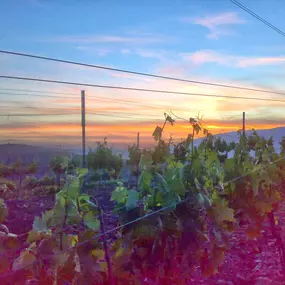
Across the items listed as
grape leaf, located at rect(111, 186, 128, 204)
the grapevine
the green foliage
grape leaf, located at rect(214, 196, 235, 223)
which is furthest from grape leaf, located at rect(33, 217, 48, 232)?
the green foliage

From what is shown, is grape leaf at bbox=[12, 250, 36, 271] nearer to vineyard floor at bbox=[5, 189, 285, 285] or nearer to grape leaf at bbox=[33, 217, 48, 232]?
grape leaf at bbox=[33, 217, 48, 232]

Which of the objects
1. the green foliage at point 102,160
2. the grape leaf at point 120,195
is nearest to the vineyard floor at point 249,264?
the grape leaf at point 120,195

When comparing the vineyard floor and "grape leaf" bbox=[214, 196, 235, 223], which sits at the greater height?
"grape leaf" bbox=[214, 196, 235, 223]

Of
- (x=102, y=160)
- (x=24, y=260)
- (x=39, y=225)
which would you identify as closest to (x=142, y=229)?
(x=39, y=225)

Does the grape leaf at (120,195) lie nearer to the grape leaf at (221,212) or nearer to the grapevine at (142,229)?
the grapevine at (142,229)

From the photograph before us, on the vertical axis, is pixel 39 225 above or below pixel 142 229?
above

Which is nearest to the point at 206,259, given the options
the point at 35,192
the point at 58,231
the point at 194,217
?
the point at 194,217

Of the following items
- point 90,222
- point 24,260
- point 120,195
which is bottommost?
point 24,260

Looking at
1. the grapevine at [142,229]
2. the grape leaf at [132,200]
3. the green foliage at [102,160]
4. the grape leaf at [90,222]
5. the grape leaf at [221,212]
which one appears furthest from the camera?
the green foliage at [102,160]

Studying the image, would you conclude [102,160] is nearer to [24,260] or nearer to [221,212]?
[221,212]

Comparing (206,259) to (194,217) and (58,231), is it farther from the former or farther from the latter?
(58,231)

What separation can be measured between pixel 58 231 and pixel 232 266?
9.74ft

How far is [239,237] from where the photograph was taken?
6.85m

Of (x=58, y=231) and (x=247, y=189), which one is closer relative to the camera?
(x=58, y=231)
